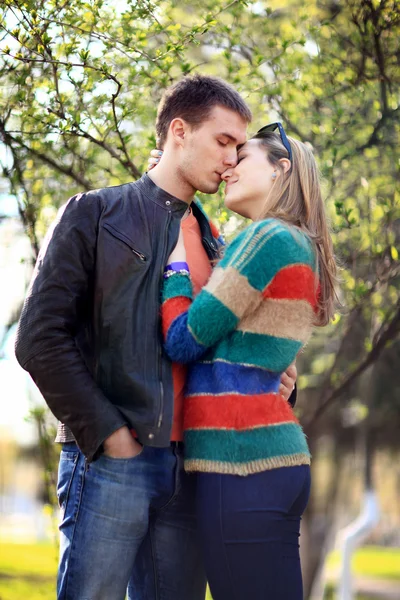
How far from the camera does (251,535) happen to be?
114 inches

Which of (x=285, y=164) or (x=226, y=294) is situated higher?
(x=285, y=164)

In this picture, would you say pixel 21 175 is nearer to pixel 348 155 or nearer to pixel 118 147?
pixel 118 147

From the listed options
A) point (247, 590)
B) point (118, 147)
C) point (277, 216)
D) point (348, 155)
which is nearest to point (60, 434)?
point (247, 590)

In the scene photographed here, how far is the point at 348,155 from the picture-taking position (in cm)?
Answer: 579

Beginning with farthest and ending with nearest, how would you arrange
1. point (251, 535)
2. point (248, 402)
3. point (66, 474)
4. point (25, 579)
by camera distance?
point (25, 579) → point (66, 474) → point (248, 402) → point (251, 535)

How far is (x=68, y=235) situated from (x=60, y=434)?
772 millimetres

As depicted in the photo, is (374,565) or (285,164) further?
(374,565)

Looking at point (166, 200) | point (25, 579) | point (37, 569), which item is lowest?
point (37, 569)

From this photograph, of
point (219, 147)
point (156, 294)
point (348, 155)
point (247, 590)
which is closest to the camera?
point (247, 590)

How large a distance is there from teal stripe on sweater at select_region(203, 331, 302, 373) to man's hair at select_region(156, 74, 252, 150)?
0.96m

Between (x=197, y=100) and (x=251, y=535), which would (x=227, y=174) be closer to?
(x=197, y=100)

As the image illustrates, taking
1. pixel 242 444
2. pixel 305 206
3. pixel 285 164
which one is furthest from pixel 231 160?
pixel 242 444

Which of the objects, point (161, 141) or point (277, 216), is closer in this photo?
point (277, 216)

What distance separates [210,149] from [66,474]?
4.67 ft
